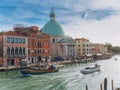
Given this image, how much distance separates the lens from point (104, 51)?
11138 cm

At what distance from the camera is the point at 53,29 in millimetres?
69875

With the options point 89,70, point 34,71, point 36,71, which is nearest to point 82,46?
point 89,70

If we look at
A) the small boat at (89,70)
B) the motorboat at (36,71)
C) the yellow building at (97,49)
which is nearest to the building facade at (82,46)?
the yellow building at (97,49)

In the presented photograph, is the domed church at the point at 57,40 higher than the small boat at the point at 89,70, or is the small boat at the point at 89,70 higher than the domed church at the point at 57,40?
the domed church at the point at 57,40

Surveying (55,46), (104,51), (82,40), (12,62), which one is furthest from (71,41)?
(104,51)

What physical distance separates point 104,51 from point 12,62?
227ft

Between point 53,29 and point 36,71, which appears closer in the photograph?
point 36,71

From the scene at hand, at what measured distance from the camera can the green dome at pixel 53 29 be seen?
69625 mm

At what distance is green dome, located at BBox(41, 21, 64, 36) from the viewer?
69.6 metres

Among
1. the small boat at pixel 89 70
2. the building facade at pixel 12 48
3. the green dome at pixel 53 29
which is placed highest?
the green dome at pixel 53 29

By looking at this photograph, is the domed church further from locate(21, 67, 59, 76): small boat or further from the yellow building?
locate(21, 67, 59, 76): small boat

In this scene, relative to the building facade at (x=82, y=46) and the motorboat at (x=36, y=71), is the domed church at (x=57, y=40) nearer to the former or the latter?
the building facade at (x=82, y=46)

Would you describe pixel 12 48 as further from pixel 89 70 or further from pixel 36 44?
pixel 89 70

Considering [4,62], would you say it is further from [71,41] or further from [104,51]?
[104,51]
